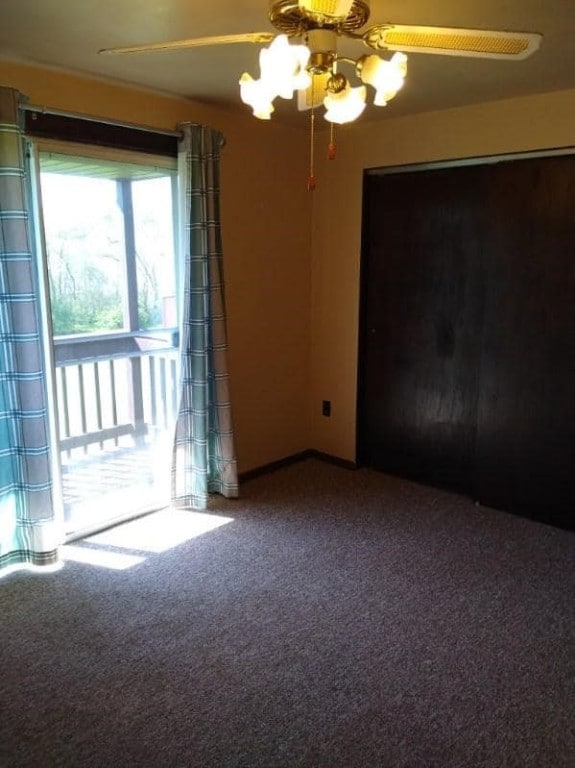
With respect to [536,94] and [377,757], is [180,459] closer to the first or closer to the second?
[377,757]

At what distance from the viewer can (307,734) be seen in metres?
1.88

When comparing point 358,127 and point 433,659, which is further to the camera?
point 358,127

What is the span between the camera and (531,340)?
3.22 meters

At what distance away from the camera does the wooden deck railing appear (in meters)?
3.38

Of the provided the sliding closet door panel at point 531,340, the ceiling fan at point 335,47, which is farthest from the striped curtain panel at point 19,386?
the sliding closet door panel at point 531,340

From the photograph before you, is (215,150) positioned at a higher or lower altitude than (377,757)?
higher

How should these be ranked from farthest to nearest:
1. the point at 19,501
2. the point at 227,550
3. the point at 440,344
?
the point at 440,344
the point at 227,550
the point at 19,501

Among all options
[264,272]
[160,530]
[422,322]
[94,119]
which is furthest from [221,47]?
[160,530]

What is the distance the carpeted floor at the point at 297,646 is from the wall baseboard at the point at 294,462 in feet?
1.82

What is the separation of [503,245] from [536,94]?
75 centimetres

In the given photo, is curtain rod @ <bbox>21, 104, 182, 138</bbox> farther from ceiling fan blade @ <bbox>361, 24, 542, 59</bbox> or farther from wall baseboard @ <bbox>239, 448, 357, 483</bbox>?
wall baseboard @ <bbox>239, 448, 357, 483</bbox>

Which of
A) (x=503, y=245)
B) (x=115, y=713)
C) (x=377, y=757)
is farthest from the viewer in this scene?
(x=503, y=245)

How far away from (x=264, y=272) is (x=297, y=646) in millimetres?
2285

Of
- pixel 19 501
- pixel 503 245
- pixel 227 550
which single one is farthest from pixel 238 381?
pixel 503 245
